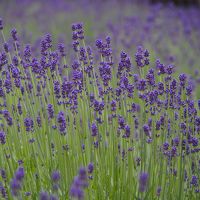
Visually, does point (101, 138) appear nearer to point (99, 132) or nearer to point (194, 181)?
point (99, 132)

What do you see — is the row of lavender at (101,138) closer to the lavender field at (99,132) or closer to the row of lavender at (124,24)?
the lavender field at (99,132)

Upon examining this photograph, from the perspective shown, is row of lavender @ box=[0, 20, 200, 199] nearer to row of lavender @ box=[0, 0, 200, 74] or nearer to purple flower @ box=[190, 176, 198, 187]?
purple flower @ box=[190, 176, 198, 187]

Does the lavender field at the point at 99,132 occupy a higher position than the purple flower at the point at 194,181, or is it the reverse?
the lavender field at the point at 99,132

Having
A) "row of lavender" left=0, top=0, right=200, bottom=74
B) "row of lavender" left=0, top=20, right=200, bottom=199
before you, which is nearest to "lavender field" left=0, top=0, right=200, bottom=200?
"row of lavender" left=0, top=20, right=200, bottom=199

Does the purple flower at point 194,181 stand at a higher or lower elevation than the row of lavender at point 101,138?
lower

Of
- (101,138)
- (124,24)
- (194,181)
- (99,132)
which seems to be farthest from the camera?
(124,24)

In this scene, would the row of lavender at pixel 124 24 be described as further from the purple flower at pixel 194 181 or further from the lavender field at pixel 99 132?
the purple flower at pixel 194 181

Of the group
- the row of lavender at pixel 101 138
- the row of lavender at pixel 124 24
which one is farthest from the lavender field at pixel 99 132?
the row of lavender at pixel 124 24

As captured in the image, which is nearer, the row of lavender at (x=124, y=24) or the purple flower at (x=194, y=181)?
the purple flower at (x=194, y=181)

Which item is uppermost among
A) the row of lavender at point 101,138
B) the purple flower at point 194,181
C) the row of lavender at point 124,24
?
the row of lavender at point 124,24

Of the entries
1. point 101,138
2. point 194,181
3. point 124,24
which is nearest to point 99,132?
point 101,138

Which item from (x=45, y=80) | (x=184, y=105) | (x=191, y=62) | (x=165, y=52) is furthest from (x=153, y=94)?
(x=165, y=52)

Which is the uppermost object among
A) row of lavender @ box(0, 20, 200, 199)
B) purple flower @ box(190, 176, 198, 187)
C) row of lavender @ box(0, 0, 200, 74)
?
row of lavender @ box(0, 0, 200, 74)
